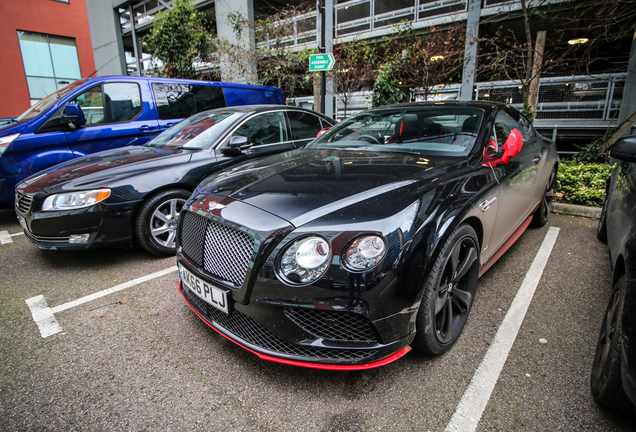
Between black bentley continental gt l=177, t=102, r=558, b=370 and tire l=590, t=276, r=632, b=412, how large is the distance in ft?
2.17

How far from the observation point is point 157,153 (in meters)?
3.62

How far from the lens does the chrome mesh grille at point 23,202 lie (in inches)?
120

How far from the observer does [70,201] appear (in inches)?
117

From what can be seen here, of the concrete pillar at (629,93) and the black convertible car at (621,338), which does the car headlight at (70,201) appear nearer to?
the black convertible car at (621,338)

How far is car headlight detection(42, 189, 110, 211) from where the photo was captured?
2.96m

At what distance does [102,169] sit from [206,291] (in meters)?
2.09

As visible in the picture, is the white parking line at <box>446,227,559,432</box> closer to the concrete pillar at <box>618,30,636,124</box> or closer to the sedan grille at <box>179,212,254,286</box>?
the sedan grille at <box>179,212,254,286</box>

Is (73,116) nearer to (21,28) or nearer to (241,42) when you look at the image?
(241,42)

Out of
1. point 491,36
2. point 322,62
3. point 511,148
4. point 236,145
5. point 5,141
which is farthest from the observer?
point 491,36

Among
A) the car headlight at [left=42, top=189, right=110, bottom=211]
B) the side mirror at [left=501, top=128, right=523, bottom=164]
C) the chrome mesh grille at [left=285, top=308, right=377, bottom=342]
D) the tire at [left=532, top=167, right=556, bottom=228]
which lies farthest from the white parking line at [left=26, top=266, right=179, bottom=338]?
the tire at [left=532, top=167, right=556, bottom=228]

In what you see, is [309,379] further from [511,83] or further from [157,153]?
[511,83]

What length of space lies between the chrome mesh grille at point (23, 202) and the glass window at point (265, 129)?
2.01 meters

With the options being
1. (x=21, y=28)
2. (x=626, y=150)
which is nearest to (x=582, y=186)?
(x=626, y=150)

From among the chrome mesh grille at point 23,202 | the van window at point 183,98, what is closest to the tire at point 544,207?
the chrome mesh grille at point 23,202
